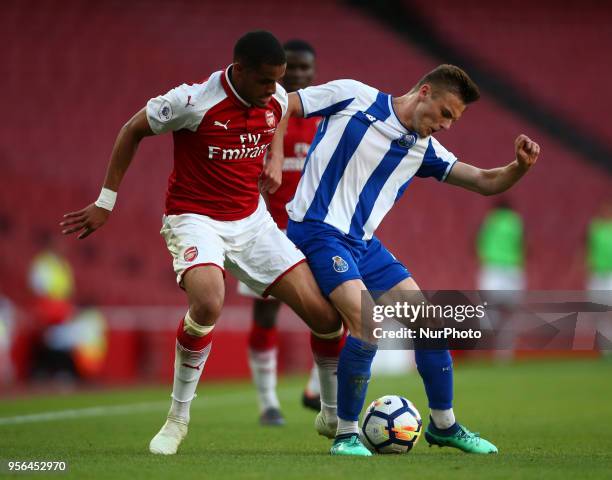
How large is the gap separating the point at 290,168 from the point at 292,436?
202cm

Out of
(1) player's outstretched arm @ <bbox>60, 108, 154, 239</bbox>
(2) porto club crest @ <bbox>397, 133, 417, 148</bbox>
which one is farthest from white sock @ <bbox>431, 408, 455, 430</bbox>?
(1) player's outstretched arm @ <bbox>60, 108, 154, 239</bbox>

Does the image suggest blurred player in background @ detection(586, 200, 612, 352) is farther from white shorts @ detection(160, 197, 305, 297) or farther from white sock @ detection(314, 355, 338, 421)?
white shorts @ detection(160, 197, 305, 297)

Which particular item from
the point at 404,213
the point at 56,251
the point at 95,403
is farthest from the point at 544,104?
the point at 95,403

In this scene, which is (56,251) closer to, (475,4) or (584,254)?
(584,254)

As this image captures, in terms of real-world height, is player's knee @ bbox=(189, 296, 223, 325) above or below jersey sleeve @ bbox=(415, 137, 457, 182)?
below

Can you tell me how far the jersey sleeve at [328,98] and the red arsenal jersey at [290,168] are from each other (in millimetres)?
1795

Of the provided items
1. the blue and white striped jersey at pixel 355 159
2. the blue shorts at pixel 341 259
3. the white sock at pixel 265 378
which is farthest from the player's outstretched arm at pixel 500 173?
the white sock at pixel 265 378

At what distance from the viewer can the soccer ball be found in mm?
5750

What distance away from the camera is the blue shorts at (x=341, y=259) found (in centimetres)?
566

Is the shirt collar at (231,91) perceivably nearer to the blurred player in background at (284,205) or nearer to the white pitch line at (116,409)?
the blurred player in background at (284,205)

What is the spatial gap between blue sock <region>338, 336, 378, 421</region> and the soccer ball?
0.88 feet

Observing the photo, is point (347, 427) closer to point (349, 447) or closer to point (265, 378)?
point (349, 447)

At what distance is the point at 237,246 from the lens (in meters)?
5.89

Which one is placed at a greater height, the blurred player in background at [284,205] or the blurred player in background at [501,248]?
the blurred player in background at [501,248]
